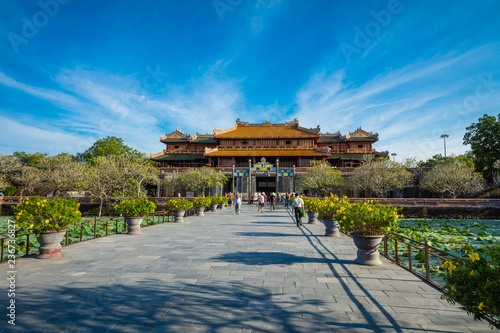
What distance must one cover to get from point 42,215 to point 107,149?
4489 cm

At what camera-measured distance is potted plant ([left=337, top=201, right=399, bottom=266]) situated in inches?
240

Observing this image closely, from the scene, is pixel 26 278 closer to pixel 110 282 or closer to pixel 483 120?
pixel 110 282

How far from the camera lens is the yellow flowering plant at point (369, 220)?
6070 mm

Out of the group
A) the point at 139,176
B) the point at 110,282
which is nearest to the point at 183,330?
the point at 110,282

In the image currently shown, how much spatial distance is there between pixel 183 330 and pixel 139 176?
2503 centimetres

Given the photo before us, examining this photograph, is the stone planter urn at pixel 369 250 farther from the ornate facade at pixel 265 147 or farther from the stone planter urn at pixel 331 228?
the ornate facade at pixel 265 147

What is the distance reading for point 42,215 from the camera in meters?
6.59

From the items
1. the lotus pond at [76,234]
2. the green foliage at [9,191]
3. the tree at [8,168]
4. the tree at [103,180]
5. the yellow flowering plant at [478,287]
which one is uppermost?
the tree at [8,168]

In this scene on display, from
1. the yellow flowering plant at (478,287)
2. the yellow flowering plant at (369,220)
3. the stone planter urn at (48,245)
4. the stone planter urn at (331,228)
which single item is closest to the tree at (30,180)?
the stone planter urn at (48,245)

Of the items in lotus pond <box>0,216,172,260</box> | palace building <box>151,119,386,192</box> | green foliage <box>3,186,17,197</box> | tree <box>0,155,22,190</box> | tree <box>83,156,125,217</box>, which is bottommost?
lotus pond <box>0,216,172,260</box>

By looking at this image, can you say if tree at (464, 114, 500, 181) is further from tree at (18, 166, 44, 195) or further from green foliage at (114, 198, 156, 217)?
tree at (18, 166, 44, 195)

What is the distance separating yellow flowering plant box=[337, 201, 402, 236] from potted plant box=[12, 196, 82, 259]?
735 centimetres

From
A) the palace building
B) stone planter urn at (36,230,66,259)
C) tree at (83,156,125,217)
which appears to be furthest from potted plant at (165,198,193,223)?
the palace building

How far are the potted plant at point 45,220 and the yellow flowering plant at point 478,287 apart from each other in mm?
8180
